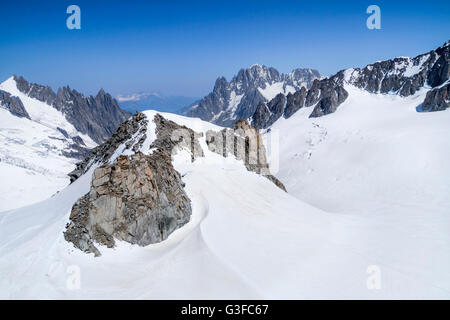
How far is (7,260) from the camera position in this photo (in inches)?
797

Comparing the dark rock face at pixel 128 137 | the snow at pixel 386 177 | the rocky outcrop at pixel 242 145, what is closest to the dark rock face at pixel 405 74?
the snow at pixel 386 177

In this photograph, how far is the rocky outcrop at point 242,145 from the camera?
4488 centimetres

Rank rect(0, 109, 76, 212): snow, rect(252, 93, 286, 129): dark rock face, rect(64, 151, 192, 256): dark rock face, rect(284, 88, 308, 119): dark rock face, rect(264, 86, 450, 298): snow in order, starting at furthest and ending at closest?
rect(252, 93, 286, 129): dark rock face → rect(284, 88, 308, 119): dark rock face → rect(0, 109, 76, 212): snow → rect(264, 86, 450, 298): snow → rect(64, 151, 192, 256): dark rock face

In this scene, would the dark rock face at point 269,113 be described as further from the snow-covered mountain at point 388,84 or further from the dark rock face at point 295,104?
the dark rock face at point 295,104

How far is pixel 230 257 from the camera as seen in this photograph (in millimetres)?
20984

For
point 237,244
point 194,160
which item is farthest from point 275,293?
point 194,160

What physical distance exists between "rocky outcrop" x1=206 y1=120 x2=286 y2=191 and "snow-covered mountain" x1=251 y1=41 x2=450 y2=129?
7922 cm

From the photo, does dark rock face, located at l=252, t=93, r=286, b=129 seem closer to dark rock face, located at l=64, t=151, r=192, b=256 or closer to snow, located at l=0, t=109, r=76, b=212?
snow, located at l=0, t=109, r=76, b=212

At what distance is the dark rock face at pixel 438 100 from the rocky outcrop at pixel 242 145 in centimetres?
7787

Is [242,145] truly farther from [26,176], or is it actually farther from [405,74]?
[26,176]

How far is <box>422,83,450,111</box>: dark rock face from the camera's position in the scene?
93.8 metres

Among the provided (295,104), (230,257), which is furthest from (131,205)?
(295,104)

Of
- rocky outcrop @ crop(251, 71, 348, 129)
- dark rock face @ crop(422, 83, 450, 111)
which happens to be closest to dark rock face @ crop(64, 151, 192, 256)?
dark rock face @ crop(422, 83, 450, 111)
